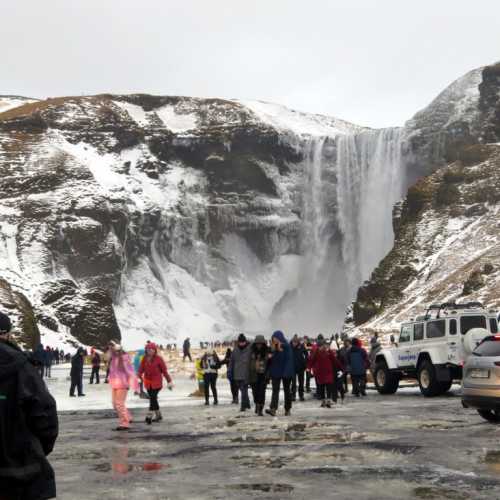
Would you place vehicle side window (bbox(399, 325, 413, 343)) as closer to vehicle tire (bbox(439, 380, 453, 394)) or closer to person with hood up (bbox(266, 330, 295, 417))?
vehicle tire (bbox(439, 380, 453, 394))

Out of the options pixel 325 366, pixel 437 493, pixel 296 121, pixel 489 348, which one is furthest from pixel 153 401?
pixel 296 121

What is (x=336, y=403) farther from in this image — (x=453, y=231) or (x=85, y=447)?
(x=453, y=231)

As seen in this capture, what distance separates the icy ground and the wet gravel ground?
0.5 inches

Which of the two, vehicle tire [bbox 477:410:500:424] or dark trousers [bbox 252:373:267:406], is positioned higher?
dark trousers [bbox 252:373:267:406]

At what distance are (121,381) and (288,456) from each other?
5.65 m

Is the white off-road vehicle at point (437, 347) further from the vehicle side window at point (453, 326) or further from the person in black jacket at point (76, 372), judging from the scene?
the person in black jacket at point (76, 372)

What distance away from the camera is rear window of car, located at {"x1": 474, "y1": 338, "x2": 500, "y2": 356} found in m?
13.0

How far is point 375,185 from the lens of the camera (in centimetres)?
8956

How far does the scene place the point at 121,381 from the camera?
1493cm

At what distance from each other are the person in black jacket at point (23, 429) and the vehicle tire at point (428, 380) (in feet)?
58.3

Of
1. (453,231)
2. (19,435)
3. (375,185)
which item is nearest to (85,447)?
(19,435)

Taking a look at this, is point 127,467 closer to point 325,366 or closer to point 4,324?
point 4,324

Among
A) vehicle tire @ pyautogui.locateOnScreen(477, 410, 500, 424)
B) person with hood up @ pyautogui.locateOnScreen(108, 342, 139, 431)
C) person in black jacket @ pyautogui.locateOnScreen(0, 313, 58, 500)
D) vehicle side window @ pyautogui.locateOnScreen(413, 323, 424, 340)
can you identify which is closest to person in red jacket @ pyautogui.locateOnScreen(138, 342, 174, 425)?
person with hood up @ pyautogui.locateOnScreen(108, 342, 139, 431)

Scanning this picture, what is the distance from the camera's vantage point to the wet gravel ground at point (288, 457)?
7.95 meters
